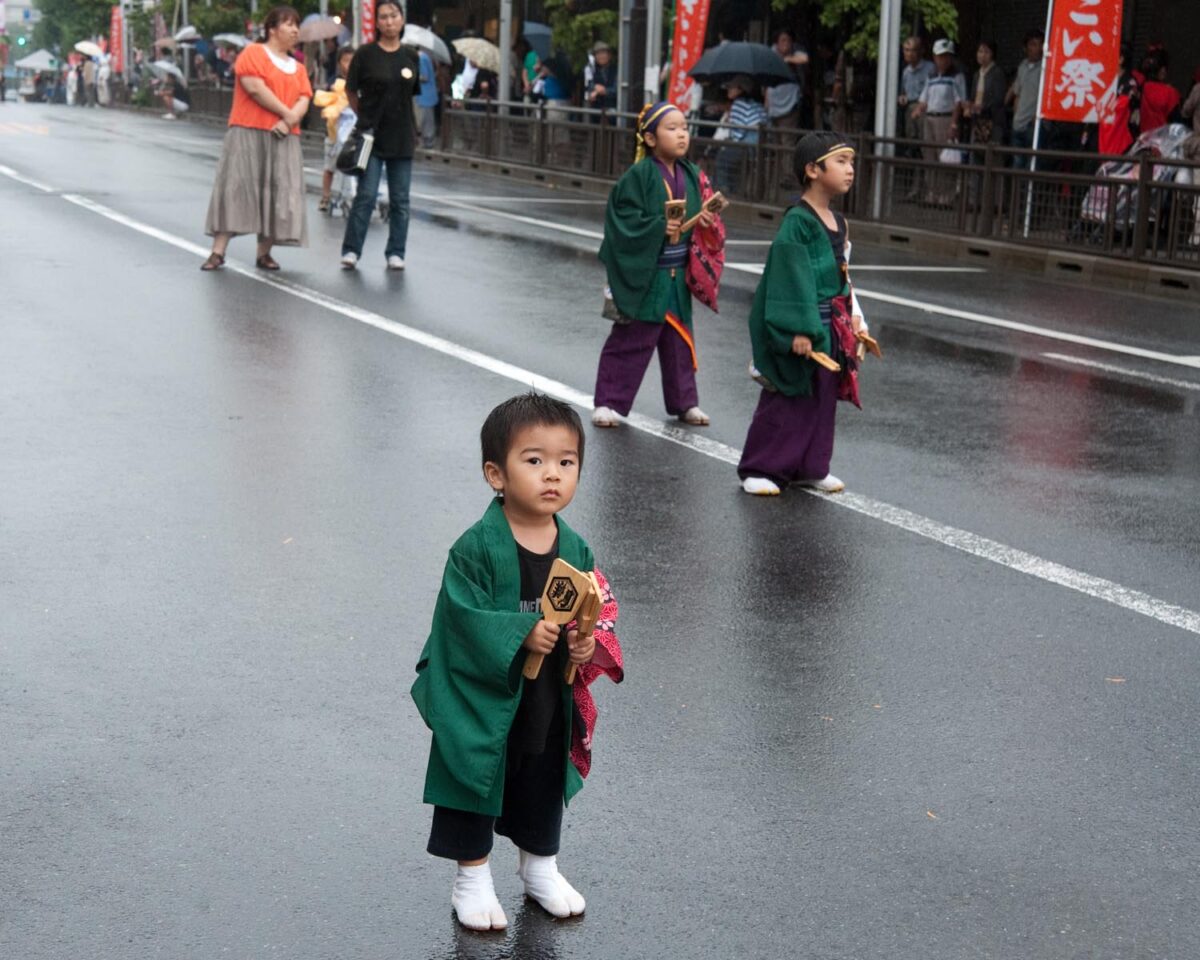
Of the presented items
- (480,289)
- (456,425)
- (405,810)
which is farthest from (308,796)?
(480,289)

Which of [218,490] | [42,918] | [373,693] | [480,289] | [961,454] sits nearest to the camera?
[42,918]

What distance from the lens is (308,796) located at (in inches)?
161

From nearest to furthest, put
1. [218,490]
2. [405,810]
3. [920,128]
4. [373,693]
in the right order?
[405,810] → [373,693] → [218,490] → [920,128]

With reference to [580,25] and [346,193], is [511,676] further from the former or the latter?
[580,25]

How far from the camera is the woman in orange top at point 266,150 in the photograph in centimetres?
1304

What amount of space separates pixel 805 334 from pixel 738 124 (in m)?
14.4

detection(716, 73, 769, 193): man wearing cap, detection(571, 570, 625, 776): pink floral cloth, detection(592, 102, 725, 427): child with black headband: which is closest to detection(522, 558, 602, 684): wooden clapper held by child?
detection(571, 570, 625, 776): pink floral cloth

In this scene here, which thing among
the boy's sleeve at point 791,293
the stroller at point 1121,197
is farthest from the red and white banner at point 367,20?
the boy's sleeve at point 791,293

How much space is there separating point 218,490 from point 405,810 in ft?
10.4

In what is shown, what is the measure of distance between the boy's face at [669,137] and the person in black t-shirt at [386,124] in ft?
19.5

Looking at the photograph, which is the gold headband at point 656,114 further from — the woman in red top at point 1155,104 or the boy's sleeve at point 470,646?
the woman in red top at point 1155,104

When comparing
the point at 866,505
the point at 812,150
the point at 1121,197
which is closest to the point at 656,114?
the point at 812,150

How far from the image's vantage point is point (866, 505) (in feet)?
23.4

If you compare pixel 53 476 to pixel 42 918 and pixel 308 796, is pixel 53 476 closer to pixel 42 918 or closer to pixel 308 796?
pixel 308 796
